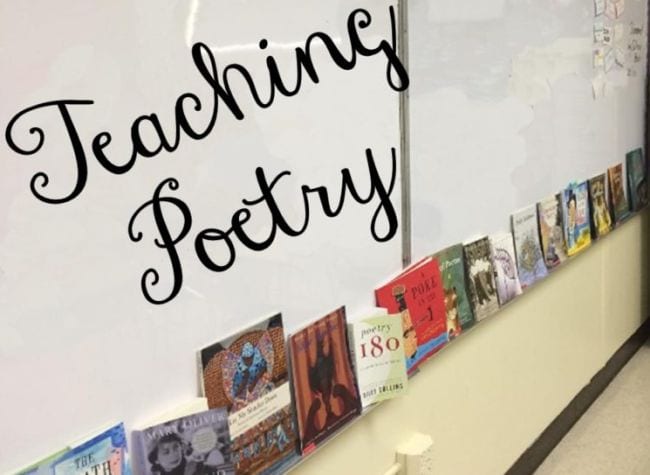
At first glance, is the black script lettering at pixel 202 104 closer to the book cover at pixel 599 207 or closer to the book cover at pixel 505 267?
the book cover at pixel 505 267

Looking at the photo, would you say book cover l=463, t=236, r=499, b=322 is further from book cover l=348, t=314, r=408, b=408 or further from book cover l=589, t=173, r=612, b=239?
book cover l=589, t=173, r=612, b=239

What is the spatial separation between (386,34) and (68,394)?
95 centimetres

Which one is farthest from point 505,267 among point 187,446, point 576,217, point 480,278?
point 187,446

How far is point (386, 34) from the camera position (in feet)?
5.01

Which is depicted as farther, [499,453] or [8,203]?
[499,453]

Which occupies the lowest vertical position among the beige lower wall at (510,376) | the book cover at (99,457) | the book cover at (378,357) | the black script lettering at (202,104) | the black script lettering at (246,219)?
the beige lower wall at (510,376)

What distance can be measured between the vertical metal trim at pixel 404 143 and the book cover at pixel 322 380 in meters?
0.27

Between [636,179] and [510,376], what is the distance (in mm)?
1277

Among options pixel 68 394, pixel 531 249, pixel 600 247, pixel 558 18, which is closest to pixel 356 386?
pixel 68 394

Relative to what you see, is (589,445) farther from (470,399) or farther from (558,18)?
(558,18)

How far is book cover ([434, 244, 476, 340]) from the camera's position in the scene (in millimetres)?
1824

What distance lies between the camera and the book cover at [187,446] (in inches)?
42.9

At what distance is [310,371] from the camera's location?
1.41 m

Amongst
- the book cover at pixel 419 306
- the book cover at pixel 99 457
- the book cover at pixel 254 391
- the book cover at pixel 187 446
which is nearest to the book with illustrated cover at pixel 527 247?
the book cover at pixel 419 306
